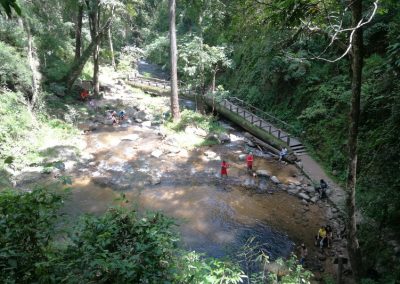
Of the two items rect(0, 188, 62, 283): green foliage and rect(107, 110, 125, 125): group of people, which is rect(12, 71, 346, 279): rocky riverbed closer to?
rect(107, 110, 125, 125): group of people

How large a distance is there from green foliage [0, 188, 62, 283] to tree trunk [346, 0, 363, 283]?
239 inches

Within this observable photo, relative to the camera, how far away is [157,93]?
90.5ft

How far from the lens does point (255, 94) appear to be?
22.1 m

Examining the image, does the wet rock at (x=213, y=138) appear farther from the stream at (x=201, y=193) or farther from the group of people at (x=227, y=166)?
the group of people at (x=227, y=166)

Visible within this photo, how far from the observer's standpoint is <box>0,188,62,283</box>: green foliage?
3154mm

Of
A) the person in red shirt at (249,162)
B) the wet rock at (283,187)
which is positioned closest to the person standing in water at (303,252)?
the wet rock at (283,187)

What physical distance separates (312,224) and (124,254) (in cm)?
898

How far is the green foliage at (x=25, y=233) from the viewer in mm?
3154

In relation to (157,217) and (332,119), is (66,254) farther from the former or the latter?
(332,119)

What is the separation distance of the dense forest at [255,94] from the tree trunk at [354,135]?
1.7 inches

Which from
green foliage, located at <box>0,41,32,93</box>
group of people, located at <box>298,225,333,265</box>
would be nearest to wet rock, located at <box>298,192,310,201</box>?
group of people, located at <box>298,225,333,265</box>

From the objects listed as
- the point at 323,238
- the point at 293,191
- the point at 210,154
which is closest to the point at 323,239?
the point at 323,238

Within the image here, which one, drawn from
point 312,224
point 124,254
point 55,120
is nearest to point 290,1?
point 124,254

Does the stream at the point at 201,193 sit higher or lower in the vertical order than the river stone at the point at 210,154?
lower
